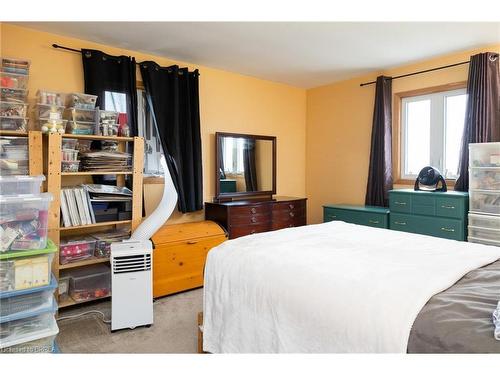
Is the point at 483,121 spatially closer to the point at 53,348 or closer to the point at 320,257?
the point at 320,257

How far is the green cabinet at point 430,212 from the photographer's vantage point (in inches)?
123

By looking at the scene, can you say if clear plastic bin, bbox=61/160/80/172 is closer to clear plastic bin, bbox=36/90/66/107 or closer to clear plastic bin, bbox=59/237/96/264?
clear plastic bin, bbox=36/90/66/107

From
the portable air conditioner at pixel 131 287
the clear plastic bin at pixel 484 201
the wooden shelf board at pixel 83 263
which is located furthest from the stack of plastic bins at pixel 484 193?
the wooden shelf board at pixel 83 263

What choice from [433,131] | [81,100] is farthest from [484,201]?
[81,100]

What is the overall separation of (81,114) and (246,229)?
194 cm

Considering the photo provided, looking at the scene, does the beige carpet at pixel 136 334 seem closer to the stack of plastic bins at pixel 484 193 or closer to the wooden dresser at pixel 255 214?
the wooden dresser at pixel 255 214

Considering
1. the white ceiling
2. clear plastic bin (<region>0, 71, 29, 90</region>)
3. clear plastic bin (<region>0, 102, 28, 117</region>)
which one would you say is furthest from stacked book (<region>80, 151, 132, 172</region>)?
the white ceiling

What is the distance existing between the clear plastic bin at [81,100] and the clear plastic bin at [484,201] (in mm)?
3377

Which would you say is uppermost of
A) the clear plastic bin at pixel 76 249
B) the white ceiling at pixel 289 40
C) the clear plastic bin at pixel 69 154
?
the white ceiling at pixel 289 40

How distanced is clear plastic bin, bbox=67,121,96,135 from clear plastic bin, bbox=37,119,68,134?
0.09m

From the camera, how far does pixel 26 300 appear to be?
1799mm

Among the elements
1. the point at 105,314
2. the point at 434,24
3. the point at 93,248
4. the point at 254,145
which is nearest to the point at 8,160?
the point at 93,248

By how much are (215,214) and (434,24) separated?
2.64m

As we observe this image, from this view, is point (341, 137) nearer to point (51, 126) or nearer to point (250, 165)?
point (250, 165)
